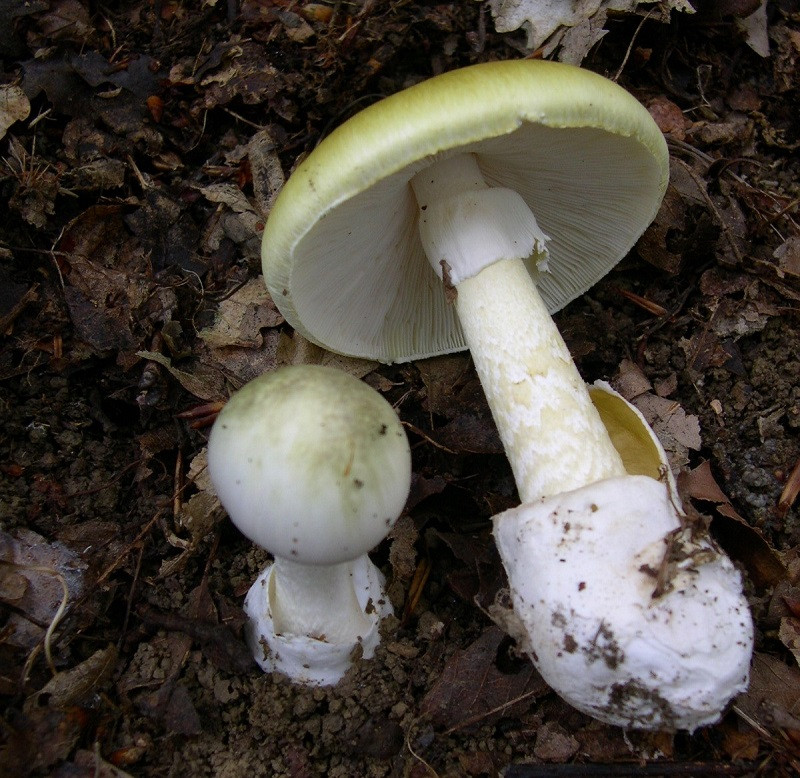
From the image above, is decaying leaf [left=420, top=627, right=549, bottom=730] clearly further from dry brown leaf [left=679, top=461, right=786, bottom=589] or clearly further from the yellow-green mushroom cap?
the yellow-green mushroom cap

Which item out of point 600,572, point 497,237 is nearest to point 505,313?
point 497,237

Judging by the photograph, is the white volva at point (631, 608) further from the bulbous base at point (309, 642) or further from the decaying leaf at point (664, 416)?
the decaying leaf at point (664, 416)

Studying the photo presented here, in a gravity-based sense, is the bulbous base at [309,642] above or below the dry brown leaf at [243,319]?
below

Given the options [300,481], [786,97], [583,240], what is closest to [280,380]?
[300,481]

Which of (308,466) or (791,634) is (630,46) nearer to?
(791,634)

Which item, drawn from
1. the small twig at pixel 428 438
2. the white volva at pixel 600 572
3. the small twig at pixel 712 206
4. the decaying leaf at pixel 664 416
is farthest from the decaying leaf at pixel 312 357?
the small twig at pixel 712 206
